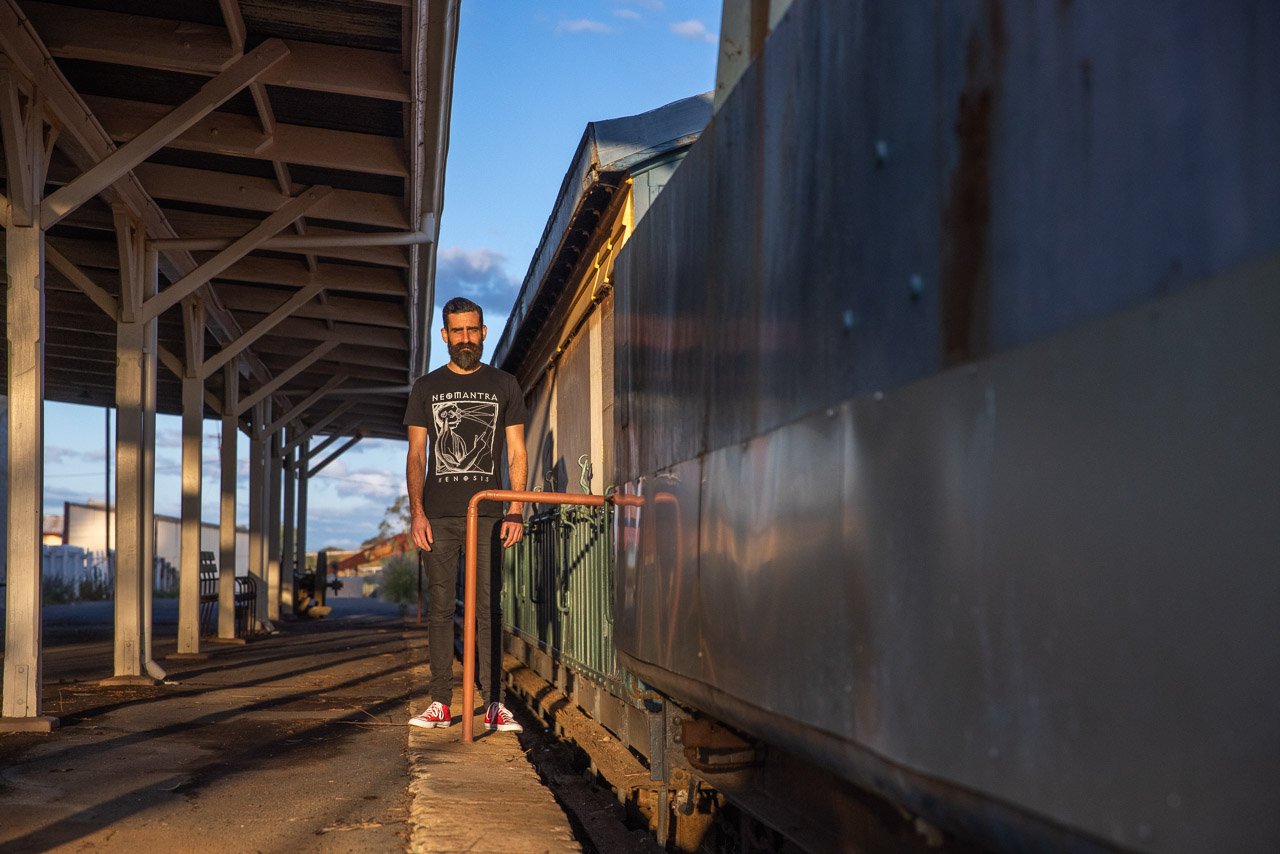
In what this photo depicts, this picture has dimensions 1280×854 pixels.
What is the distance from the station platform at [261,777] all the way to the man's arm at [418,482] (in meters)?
0.93

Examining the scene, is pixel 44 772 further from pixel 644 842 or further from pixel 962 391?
pixel 962 391

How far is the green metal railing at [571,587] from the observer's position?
6.56m

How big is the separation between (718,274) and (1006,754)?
2.02 meters

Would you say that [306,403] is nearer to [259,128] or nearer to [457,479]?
[259,128]

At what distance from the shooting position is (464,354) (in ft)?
20.9

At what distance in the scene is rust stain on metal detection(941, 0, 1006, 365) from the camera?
1824 mm

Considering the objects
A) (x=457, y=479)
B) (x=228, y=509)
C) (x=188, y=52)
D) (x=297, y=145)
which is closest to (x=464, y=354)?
(x=457, y=479)

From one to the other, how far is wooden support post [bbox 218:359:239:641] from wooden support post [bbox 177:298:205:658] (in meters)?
2.44

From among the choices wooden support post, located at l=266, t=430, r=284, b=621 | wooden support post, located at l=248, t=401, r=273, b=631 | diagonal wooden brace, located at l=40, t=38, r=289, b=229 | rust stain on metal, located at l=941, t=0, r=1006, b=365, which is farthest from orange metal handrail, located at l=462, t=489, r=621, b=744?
wooden support post, located at l=266, t=430, r=284, b=621

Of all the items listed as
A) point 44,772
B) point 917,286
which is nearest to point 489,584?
point 44,772

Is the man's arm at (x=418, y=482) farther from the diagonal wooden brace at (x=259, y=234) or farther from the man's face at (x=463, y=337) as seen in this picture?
the diagonal wooden brace at (x=259, y=234)

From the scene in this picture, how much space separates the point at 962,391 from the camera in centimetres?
187

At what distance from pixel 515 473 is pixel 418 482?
1.55ft

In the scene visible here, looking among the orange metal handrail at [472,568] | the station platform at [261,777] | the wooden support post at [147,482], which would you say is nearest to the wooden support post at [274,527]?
the wooden support post at [147,482]
